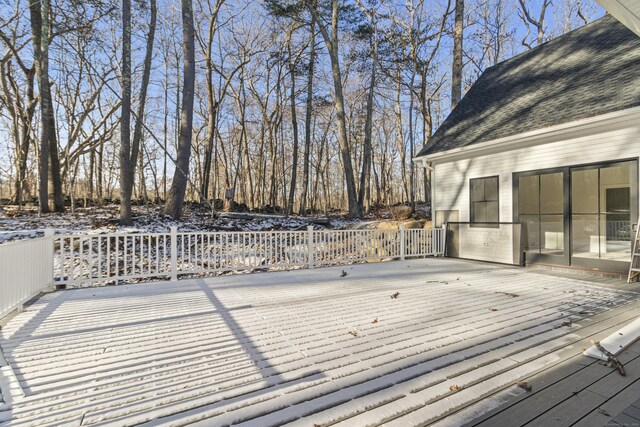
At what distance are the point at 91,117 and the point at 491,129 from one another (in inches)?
686

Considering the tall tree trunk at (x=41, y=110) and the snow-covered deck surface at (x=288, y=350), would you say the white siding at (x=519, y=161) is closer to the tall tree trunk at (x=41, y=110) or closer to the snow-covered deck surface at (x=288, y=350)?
the snow-covered deck surface at (x=288, y=350)

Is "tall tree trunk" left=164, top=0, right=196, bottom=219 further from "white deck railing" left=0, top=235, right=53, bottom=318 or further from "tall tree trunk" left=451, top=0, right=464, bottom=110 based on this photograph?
"tall tree trunk" left=451, top=0, right=464, bottom=110

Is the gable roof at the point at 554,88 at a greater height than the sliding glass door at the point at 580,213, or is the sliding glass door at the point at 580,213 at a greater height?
the gable roof at the point at 554,88

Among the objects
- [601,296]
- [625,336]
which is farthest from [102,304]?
[601,296]

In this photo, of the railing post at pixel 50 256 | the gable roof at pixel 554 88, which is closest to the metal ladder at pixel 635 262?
the gable roof at pixel 554 88

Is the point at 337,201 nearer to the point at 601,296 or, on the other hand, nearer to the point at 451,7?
the point at 451,7

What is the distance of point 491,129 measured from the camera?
6.60 metres

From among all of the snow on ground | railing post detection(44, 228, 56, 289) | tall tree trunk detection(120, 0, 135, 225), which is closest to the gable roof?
the snow on ground

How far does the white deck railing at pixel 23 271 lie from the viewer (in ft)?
9.62

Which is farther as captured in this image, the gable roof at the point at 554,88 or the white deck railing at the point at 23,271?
the gable roof at the point at 554,88

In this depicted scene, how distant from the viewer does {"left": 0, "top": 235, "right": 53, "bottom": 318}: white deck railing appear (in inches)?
115

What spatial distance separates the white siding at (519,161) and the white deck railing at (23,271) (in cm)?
757

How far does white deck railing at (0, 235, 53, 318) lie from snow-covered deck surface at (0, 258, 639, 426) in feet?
0.63

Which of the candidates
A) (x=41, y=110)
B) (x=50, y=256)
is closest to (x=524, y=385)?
(x=50, y=256)
